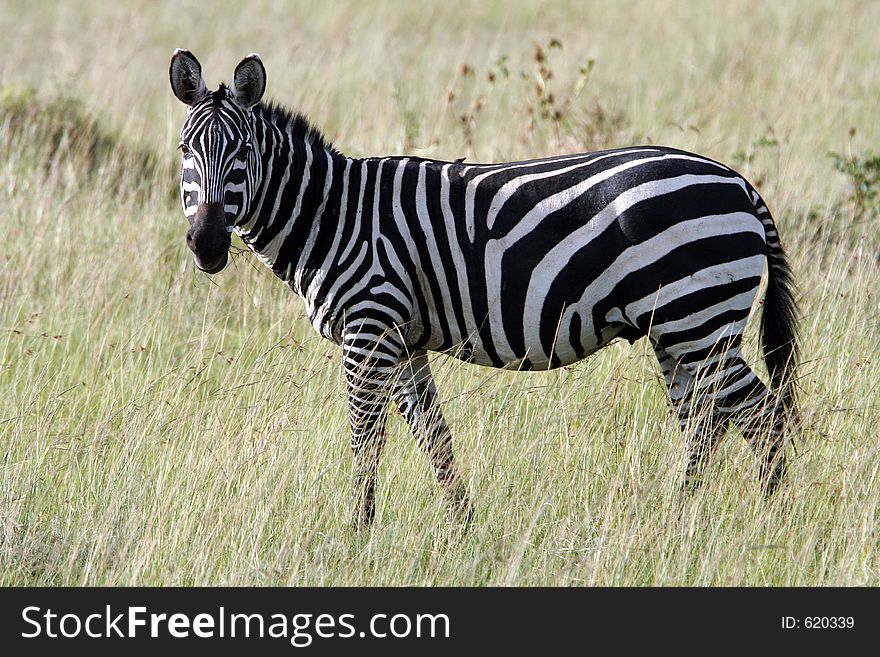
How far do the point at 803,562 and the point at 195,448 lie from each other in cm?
278

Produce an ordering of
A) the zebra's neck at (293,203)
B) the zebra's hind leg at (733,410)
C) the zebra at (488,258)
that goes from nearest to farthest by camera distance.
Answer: the zebra at (488,258), the zebra's hind leg at (733,410), the zebra's neck at (293,203)

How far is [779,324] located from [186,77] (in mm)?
2931

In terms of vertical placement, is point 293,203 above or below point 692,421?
above

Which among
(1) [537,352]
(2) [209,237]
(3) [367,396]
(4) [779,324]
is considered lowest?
(3) [367,396]

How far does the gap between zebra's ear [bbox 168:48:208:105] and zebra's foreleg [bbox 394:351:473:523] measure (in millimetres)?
1536

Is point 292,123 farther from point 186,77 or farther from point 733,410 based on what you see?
point 733,410

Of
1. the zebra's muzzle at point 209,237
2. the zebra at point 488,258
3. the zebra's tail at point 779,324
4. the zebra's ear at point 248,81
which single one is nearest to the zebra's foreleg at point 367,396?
the zebra at point 488,258

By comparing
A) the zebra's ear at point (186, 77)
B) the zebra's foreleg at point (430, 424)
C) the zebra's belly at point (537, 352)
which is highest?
the zebra's ear at point (186, 77)

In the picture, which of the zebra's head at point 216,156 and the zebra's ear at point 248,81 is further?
the zebra's ear at point 248,81

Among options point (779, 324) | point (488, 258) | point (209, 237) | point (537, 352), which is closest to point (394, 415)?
point (537, 352)

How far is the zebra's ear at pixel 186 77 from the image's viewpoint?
14.3ft

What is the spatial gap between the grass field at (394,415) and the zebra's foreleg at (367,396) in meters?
0.12

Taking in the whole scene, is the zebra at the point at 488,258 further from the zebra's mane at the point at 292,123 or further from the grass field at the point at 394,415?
the grass field at the point at 394,415

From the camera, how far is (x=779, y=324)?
4715mm
